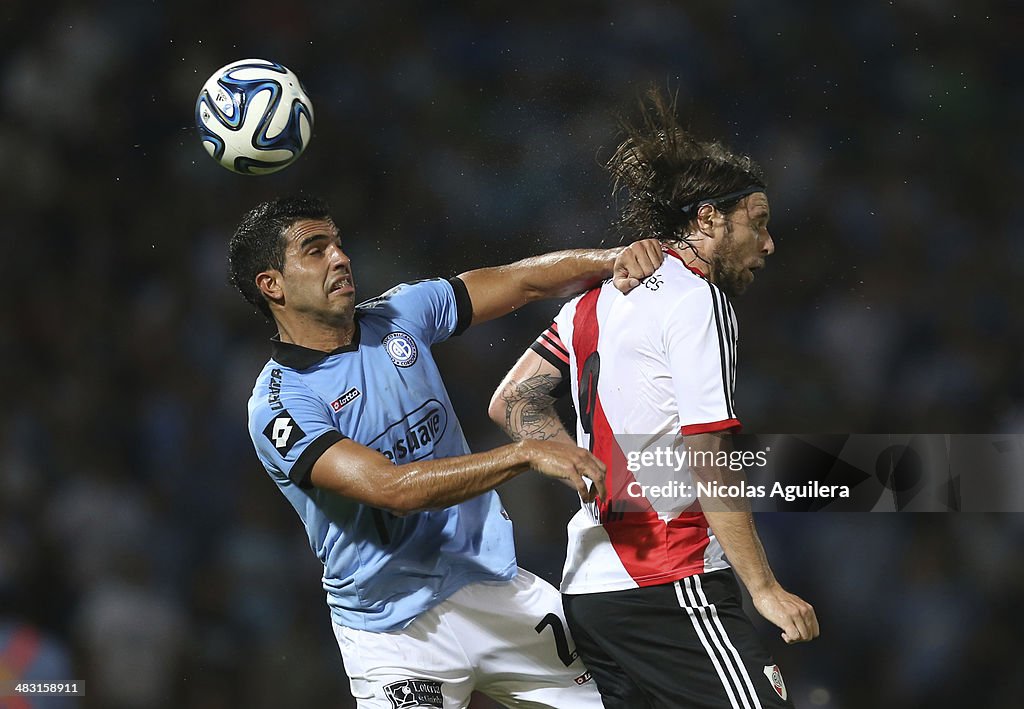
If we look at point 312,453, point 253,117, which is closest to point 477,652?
point 312,453

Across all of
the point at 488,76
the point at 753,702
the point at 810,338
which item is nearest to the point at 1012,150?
the point at 810,338

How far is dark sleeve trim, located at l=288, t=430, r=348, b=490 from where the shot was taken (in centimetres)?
302

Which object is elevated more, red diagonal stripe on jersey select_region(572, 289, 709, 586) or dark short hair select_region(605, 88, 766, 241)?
dark short hair select_region(605, 88, 766, 241)

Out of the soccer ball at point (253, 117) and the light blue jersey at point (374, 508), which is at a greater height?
the soccer ball at point (253, 117)

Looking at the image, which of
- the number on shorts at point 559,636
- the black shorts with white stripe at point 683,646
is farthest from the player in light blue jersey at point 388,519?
the black shorts with white stripe at point 683,646

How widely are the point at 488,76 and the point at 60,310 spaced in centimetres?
243

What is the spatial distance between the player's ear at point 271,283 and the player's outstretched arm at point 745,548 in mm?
1284

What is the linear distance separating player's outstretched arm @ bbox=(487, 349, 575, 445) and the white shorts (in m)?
0.43

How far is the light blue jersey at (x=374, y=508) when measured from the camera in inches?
125

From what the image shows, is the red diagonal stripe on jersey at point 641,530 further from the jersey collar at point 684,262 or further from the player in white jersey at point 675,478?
the jersey collar at point 684,262

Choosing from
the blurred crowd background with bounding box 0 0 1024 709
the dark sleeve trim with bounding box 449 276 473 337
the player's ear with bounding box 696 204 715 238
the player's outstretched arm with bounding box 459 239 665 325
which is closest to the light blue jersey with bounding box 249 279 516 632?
the dark sleeve trim with bounding box 449 276 473 337

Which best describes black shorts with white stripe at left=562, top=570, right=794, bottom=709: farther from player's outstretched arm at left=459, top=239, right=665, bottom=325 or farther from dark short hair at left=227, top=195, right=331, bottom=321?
dark short hair at left=227, top=195, right=331, bottom=321

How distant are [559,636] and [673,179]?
1.31 metres

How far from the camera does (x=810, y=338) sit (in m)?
5.41
